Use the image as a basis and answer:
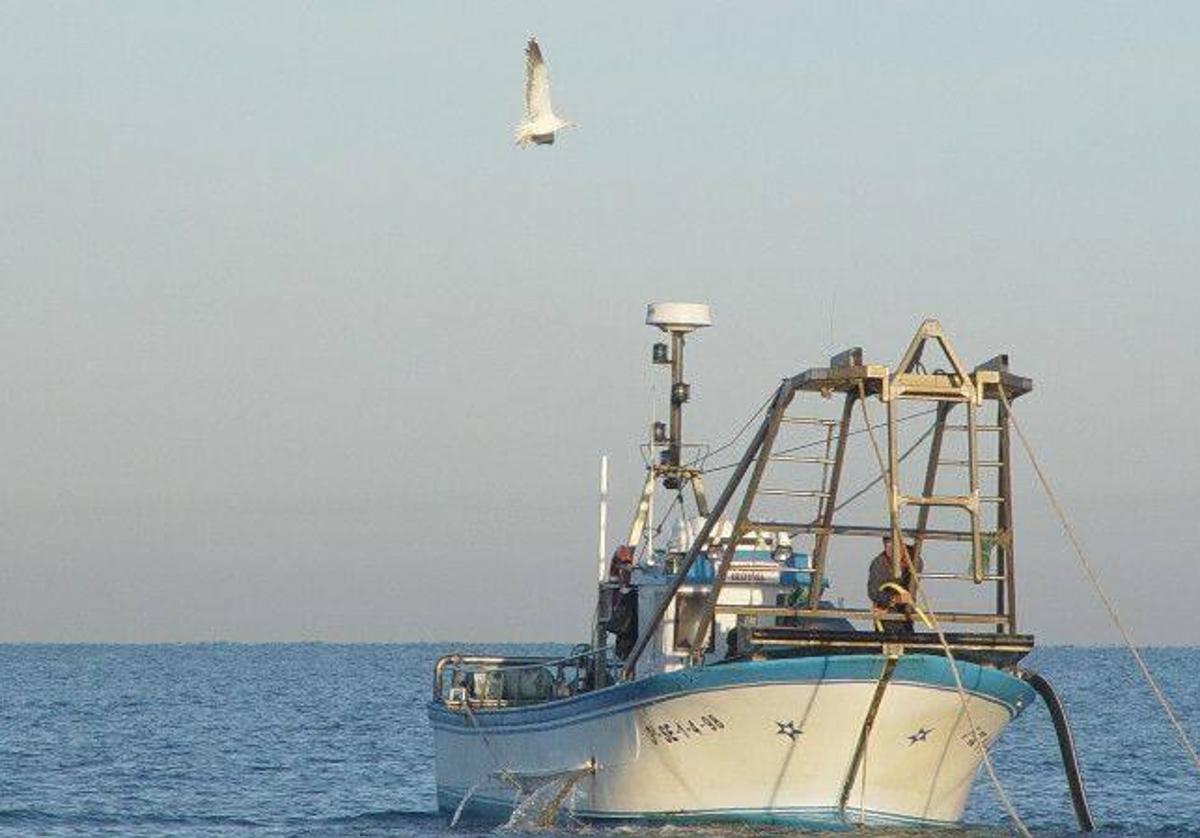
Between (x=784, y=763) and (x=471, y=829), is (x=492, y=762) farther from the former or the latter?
(x=784, y=763)

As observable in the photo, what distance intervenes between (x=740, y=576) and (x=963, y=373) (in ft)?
17.6

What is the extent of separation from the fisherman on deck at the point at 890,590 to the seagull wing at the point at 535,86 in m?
6.86

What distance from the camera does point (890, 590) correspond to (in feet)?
101

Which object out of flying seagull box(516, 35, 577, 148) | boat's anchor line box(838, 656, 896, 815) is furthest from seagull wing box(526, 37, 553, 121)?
boat's anchor line box(838, 656, 896, 815)

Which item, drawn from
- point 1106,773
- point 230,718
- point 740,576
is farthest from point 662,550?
point 230,718

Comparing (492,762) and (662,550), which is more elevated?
(662,550)

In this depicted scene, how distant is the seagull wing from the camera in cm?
3181

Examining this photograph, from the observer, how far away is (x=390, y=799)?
155 ft

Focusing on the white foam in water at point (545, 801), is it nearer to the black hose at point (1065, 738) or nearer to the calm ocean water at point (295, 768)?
the calm ocean water at point (295, 768)

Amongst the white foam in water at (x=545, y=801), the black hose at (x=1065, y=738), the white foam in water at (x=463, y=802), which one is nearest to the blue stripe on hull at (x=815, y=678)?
the black hose at (x=1065, y=738)

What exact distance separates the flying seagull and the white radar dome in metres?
5.59

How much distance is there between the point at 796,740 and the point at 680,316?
8655mm

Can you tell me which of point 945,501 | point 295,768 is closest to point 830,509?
point 945,501

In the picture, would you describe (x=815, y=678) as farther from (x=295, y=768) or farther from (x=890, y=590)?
(x=295, y=768)
